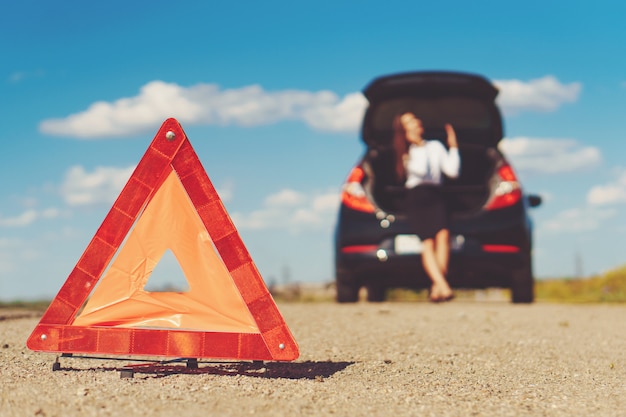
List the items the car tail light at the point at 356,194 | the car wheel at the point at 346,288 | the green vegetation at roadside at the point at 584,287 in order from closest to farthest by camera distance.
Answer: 1. the car tail light at the point at 356,194
2. the car wheel at the point at 346,288
3. the green vegetation at roadside at the point at 584,287

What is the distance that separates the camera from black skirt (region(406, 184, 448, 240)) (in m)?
9.43

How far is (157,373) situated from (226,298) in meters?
0.60

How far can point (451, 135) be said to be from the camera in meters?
9.93

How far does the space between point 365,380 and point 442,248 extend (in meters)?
4.92

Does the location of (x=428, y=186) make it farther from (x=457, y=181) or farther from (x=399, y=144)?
(x=457, y=181)

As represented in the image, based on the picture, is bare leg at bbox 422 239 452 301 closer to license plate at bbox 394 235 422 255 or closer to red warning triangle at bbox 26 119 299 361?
license plate at bbox 394 235 422 255

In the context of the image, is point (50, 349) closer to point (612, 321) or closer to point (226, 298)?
point (226, 298)

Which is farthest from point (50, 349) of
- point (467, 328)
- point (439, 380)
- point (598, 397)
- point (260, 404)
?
point (467, 328)

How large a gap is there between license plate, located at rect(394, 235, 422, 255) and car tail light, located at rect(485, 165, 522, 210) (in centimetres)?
99

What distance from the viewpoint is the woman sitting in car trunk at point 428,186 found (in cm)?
943

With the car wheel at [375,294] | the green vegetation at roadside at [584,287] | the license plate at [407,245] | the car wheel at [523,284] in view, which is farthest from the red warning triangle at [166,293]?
the green vegetation at roadside at [584,287]

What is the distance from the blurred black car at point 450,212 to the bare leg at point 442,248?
2.9 inches

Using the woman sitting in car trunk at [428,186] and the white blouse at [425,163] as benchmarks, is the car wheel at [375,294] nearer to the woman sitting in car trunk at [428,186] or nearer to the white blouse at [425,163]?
the woman sitting in car trunk at [428,186]

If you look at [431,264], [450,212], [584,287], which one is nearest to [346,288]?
[431,264]
